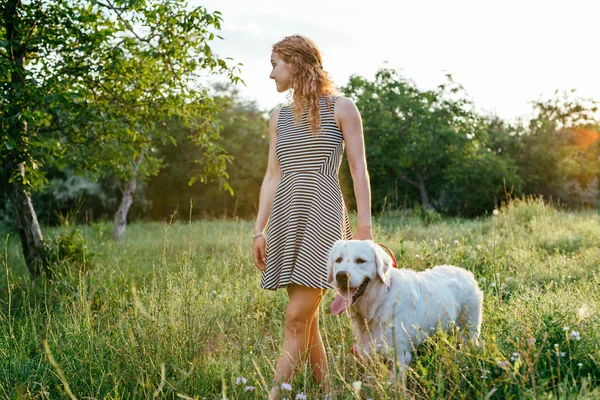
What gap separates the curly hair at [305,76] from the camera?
3.42m

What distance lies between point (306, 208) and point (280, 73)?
941mm

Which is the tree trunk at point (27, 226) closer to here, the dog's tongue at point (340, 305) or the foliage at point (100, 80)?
the foliage at point (100, 80)

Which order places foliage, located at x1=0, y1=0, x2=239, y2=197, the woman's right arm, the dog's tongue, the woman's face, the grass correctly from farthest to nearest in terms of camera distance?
foliage, located at x1=0, y1=0, x2=239, y2=197, the woman's right arm, the woman's face, the dog's tongue, the grass

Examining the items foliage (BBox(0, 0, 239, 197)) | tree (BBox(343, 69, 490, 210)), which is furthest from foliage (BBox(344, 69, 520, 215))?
foliage (BBox(0, 0, 239, 197))

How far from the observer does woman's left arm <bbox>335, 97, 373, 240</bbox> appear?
3387mm

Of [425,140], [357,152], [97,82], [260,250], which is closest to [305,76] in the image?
[357,152]

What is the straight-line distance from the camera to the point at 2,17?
6.38 metres

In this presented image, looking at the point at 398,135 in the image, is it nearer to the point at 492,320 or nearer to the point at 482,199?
the point at 482,199

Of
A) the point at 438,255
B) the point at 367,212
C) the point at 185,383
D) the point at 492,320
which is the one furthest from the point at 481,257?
the point at 185,383

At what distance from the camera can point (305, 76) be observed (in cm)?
346

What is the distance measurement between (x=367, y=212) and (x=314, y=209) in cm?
35

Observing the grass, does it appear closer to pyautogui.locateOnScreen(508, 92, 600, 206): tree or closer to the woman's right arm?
the woman's right arm

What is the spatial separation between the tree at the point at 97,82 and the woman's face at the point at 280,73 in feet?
9.25

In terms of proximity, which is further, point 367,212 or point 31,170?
point 31,170
